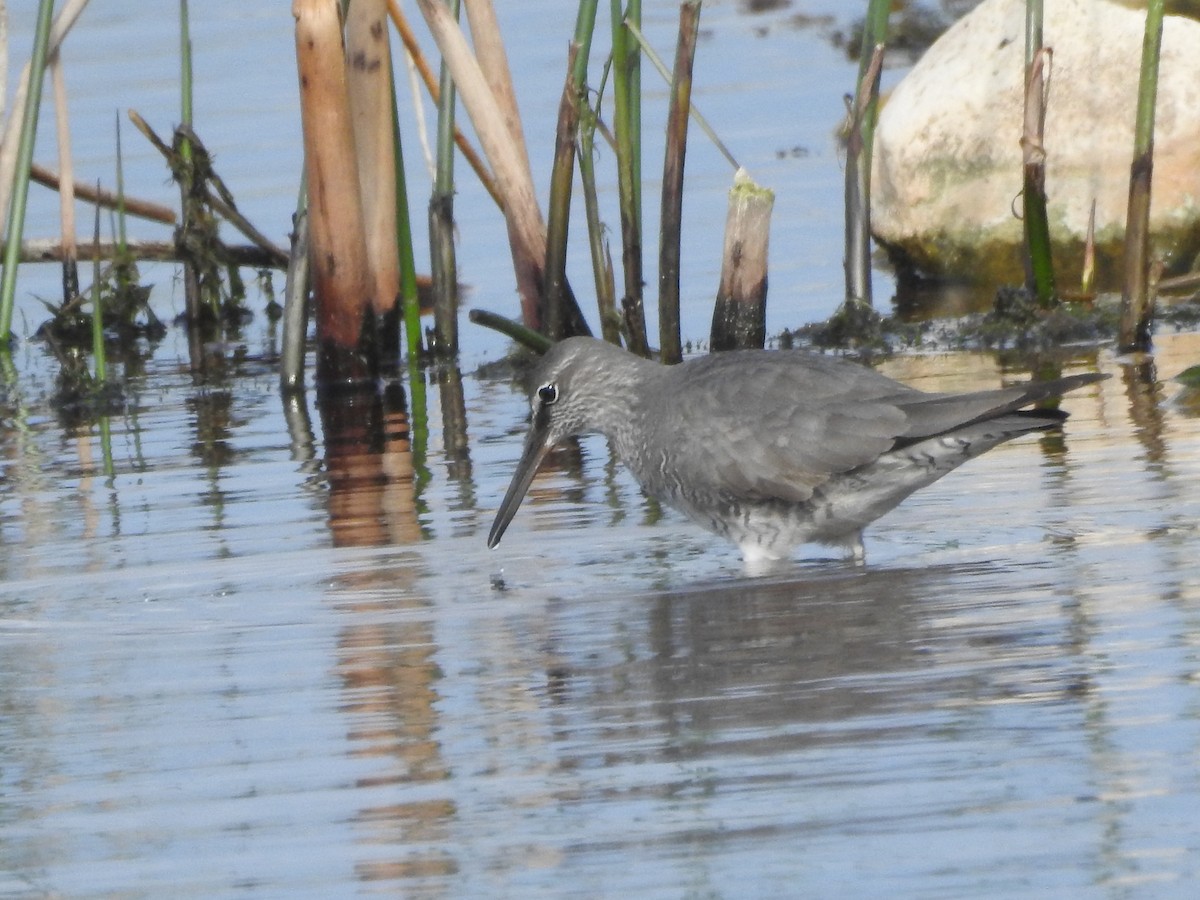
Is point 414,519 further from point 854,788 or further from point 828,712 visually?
point 854,788

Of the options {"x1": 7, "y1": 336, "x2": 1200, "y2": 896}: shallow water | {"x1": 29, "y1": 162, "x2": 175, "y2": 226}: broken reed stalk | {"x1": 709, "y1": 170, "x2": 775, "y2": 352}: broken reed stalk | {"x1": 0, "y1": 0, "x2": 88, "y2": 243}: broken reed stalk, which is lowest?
{"x1": 7, "y1": 336, "x2": 1200, "y2": 896}: shallow water

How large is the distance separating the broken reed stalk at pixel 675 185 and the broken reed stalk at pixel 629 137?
112mm

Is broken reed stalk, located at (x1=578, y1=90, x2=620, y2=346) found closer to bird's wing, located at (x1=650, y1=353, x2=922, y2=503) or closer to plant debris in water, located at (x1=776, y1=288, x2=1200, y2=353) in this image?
plant debris in water, located at (x1=776, y1=288, x2=1200, y2=353)

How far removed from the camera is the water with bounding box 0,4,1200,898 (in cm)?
389

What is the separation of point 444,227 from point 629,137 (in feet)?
3.78

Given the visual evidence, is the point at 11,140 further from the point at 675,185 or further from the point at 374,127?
the point at 675,185

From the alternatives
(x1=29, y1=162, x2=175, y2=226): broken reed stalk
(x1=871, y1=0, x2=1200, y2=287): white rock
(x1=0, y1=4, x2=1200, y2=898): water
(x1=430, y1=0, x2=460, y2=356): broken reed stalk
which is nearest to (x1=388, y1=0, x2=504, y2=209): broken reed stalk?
(x1=430, y1=0, x2=460, y2=356): broken reed stalk

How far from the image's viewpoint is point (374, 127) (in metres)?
9.06

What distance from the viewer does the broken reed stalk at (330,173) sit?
8.70m

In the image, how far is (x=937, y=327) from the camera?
402 inches

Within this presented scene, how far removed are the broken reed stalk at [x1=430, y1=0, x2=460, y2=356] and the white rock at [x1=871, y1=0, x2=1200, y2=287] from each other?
2.70 metres

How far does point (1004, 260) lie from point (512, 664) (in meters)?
6.38

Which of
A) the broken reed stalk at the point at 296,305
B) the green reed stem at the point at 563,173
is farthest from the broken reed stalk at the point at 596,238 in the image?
the broken reed stalk at the point at 296,305

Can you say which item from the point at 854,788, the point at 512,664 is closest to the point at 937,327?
the point at 512,664
